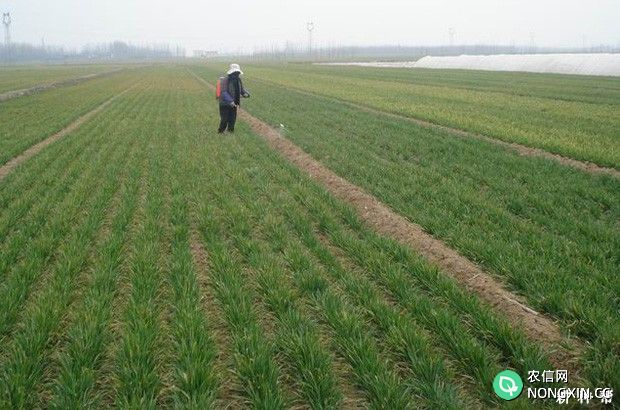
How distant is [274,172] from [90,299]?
19.5ft

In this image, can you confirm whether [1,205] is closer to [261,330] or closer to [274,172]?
[274,172]

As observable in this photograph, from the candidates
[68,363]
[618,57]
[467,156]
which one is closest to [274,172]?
[467,156]

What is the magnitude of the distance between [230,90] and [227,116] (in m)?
0.97

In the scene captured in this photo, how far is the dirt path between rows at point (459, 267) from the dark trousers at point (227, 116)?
5657 mm

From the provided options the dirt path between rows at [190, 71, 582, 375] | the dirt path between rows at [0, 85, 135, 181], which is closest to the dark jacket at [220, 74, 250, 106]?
the dirt path between rows at [190, 71, 582, 375]

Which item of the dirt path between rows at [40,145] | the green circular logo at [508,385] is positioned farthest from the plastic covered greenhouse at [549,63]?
the green circular logo at [508,385]

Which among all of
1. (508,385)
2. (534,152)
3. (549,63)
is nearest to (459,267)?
(508,385)

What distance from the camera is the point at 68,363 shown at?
3.47 m

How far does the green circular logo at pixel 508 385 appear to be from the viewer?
314 cm

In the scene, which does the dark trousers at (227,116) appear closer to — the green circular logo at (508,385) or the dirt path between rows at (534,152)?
the dirt path between rows at (534,152)

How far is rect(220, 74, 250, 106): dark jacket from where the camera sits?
14.5m

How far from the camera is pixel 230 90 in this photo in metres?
14.5

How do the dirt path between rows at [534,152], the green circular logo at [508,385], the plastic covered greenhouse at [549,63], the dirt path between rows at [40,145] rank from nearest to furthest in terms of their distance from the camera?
the green circular logo at [508,385] < the dirt path between rows at [534,152] < the dirt path between rows at [40,145] < the plastic covered greenhouse at [549,63]

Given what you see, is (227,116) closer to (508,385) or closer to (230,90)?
(230,90)
